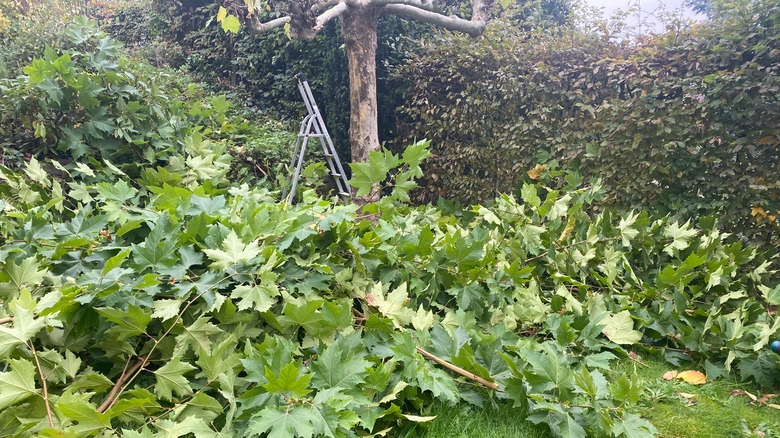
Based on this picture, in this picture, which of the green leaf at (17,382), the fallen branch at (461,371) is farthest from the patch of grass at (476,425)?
the green leaf at (17,382)

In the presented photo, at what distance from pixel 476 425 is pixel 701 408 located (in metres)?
1.06

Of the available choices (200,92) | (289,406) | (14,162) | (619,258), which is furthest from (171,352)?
(200,92)

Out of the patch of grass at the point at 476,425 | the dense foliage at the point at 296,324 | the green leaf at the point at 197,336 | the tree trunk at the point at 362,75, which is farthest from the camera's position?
the tree trunk at the point at 362,75

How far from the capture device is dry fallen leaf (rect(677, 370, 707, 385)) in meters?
2.05

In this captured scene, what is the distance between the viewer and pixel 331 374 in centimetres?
130

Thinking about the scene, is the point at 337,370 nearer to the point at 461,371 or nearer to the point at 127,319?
the point at 461,371

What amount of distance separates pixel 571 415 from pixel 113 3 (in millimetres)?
17207

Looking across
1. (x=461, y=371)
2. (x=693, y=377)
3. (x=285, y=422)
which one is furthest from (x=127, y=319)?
(x=693, y=377)

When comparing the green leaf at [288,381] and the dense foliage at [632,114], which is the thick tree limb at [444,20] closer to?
the dense foliage at [632,114]

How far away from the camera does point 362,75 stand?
21.7 ft

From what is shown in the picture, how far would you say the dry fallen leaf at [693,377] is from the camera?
2.05 meters

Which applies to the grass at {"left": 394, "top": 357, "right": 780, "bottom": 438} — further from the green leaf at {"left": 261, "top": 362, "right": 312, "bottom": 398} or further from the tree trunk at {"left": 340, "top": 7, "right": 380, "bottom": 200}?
the tree trunk at {"left": 340, "top": 7, "right": 380, "bottom": 200}

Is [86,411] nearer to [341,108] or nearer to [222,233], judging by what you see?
[222,233]

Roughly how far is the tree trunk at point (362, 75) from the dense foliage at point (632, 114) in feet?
2.72
